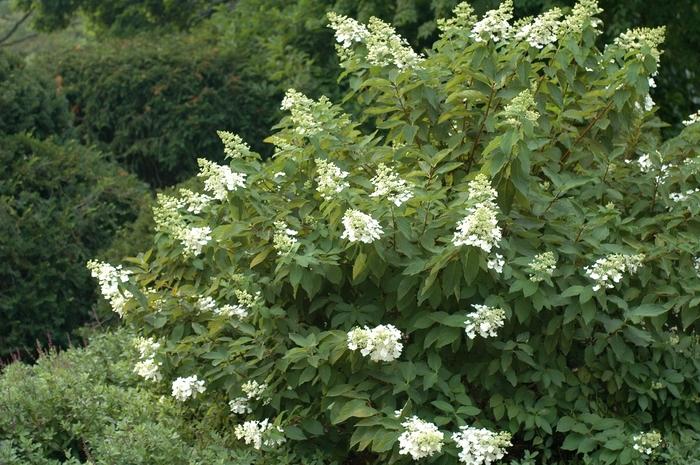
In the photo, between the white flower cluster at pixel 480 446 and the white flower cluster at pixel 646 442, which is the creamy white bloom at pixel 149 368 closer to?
the white flower cluster at pixel 480 446

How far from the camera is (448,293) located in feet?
12.6

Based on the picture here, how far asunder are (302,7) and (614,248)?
21.6 feet

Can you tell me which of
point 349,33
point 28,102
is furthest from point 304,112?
point 28,102

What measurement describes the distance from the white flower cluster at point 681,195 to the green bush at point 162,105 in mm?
5941

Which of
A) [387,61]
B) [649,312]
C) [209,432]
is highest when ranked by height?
[387,61]

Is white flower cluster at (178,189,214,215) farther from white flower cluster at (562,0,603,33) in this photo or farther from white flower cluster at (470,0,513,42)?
white flower cluster at (562,0,603,33)

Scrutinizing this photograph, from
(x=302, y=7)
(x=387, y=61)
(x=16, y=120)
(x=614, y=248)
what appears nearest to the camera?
(x=614, y=248)

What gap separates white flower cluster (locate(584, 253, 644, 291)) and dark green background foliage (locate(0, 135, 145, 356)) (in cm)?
387

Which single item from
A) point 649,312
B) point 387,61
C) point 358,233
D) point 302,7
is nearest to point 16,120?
point 302,7

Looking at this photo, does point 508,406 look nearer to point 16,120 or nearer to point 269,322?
point 269,322

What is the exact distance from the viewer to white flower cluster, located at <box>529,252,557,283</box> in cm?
377

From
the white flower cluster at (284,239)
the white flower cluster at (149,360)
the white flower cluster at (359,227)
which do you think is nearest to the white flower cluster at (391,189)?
the white flower cluster at (359,227)

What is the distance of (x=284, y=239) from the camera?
389 cm

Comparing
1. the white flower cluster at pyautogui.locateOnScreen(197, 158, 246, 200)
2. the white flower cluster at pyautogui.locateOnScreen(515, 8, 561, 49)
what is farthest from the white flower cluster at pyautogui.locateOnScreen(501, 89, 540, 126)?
the white flower cluster at pyautogui.locateOnScreen(197, 158, 246, 200)
